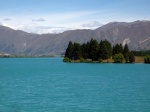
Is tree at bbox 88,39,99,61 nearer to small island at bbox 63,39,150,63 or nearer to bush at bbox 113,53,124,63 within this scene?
small island at bbox 63,39,150,63

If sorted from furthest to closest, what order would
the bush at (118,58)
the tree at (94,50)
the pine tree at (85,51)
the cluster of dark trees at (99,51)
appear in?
the pine tree at (85,51) → the tree at (94,50) → the cluster of dark trees at (99,51) → the bush at (118,58)

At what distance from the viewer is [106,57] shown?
182 m

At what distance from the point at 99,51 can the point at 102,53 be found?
2302 mm

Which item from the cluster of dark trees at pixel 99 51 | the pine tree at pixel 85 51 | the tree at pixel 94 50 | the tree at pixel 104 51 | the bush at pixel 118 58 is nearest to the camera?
the bush at pixel 118 58

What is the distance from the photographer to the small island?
179 m

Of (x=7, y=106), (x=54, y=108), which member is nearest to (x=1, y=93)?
(x=7, y=106)

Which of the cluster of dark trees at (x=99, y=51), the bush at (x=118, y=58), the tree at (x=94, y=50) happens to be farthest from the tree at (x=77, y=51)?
the bush at (x=118, y=58)

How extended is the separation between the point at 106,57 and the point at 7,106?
461 ft

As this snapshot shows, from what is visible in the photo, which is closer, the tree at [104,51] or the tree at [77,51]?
the tree at [104,51]

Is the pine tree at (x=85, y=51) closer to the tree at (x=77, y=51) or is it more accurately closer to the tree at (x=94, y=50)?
the tree at (x=77, y=51)

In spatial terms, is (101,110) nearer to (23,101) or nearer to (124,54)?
(23,101)

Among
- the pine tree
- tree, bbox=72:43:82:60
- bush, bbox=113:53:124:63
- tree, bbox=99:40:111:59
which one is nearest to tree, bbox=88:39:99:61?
tree, bbox=99:40:111:59

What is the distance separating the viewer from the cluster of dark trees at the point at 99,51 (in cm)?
17936

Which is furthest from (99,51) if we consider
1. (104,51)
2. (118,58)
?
(118,58)
